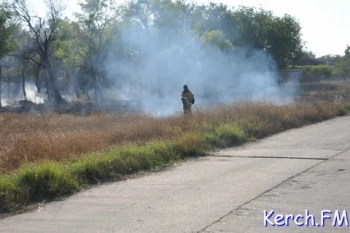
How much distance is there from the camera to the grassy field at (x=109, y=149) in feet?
28.0

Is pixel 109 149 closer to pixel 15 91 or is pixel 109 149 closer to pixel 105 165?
pixel 105 165

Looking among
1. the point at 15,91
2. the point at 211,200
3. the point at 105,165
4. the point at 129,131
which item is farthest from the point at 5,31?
the point at 15,91

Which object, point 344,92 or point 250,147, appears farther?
point 344,92

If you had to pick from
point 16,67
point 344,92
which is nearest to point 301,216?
point 344,92

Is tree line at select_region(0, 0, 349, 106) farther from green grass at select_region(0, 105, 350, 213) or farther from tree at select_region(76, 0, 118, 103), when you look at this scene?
green grass at select_region(0, 105, 350, 213)

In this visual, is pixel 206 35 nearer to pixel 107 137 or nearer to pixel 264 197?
pixel 107 137

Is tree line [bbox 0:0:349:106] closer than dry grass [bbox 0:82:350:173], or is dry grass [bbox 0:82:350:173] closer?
dry grass [bbox 0:82:350:173]

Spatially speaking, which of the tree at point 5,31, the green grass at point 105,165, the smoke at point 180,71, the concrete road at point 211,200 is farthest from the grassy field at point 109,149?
the tree at point 5,31

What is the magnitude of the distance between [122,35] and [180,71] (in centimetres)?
514

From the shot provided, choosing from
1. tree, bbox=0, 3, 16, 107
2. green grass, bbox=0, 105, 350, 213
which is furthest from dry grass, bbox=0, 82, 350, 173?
tree, bbox=0, 3, 16, 107

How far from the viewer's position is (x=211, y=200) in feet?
25.3

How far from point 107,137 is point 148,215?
6.53 metres

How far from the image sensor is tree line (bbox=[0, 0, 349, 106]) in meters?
36.8

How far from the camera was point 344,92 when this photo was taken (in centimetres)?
3769
